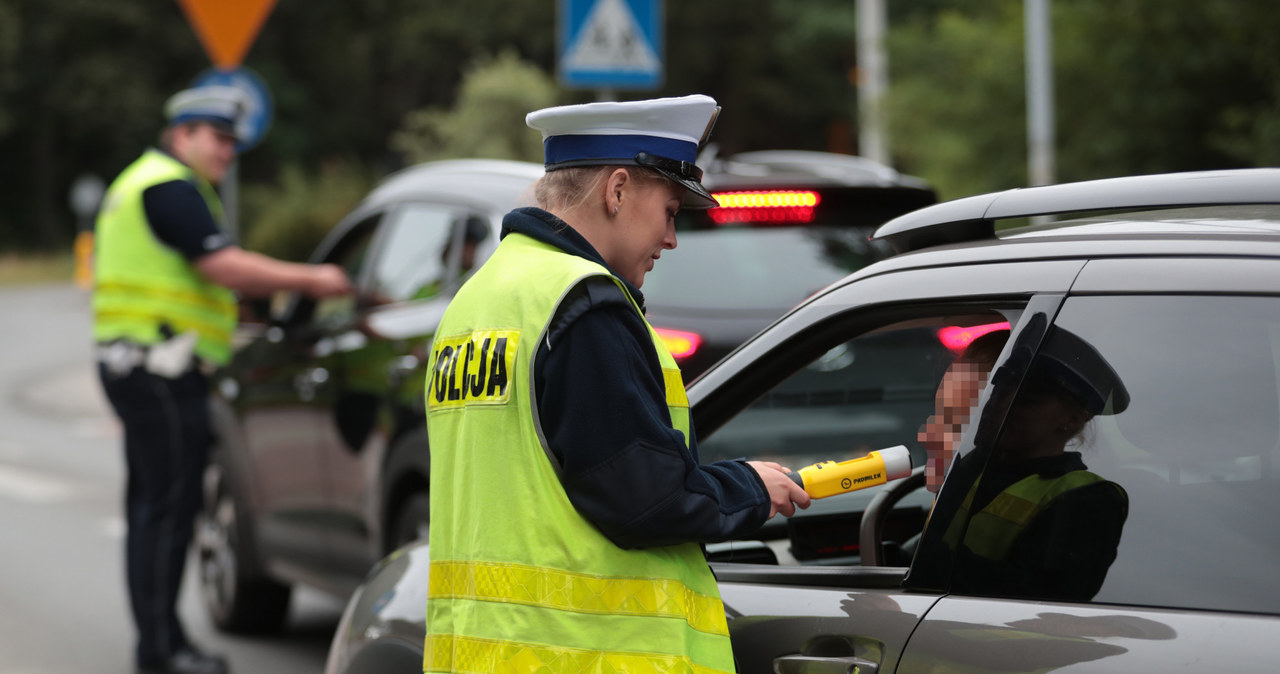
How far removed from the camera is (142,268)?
20.3ft

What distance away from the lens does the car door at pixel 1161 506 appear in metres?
2.14

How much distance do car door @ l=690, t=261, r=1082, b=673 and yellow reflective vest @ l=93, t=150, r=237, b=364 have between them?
3177mm

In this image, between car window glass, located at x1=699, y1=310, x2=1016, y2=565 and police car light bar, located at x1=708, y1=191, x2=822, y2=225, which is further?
police car light bar, located at x1=708, y1=191, x2=822, y2=225

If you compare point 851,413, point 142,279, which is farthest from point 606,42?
point 851,413

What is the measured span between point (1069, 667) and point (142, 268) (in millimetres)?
4712

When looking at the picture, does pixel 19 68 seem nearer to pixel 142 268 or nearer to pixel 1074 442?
pixel 142 268

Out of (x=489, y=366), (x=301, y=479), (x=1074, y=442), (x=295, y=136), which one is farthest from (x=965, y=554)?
(x=295, y=136)

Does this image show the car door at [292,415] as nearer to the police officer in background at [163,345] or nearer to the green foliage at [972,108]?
the police officer in background at [163,345]

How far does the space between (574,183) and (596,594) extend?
0.62 m

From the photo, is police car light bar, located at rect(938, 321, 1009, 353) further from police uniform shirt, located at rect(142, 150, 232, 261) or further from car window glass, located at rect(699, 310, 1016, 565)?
police uniform shirt, located at rect(142, 150, 232, 261)

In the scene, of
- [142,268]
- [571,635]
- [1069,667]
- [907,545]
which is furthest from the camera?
[142,268]

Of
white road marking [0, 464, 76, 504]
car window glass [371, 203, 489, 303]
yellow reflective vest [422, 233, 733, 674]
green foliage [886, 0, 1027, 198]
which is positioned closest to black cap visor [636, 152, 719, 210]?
yellow reflective vest [422, 233, 733, 674]

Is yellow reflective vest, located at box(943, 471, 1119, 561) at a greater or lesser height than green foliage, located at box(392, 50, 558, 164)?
lesser

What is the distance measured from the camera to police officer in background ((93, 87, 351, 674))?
609 cm
